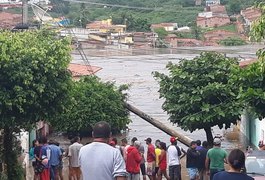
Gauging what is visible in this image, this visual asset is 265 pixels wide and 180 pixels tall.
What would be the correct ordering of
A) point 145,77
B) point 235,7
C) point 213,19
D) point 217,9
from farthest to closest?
point 217,9 → point 235,7 → point 213,19 → point 145,77

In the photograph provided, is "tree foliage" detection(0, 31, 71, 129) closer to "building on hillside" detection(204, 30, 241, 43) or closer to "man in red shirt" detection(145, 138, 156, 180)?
"man in red shirt" detection(145, 138, 156, 180)

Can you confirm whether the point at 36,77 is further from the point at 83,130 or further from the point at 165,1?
the point at 165,1

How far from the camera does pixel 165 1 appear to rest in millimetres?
98250

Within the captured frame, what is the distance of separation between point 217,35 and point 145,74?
13.2 m

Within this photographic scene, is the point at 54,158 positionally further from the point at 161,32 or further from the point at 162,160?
the point at 161,32

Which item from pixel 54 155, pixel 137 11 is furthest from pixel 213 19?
pixel 54 155

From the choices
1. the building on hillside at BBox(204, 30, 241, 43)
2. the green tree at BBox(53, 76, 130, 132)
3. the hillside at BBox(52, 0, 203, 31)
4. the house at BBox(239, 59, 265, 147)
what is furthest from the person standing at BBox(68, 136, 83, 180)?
the hillside at BBox(52, 0, 203, 31)

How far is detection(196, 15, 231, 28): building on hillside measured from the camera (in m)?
81.5

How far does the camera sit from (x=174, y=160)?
17.1m

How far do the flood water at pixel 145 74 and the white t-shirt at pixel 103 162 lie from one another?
20814 mm

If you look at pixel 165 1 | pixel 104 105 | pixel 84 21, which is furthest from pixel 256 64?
pixel 165 1

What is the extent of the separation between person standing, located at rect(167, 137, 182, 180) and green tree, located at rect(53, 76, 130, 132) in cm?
1248

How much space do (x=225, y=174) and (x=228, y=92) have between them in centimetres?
1568

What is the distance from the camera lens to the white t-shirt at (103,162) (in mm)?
7281
